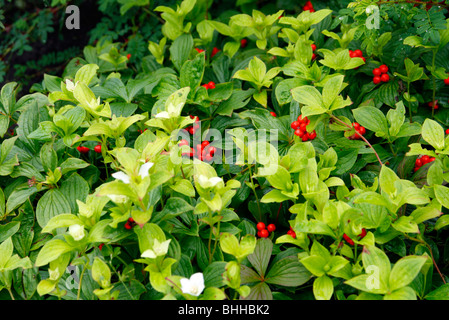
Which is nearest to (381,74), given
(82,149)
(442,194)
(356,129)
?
(356,129)

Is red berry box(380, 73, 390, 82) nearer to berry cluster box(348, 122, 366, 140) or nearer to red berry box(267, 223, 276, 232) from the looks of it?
berry cluster box(348, 122, 366, 140)

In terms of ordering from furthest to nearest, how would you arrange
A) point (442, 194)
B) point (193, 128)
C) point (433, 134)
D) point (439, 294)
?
point (193, 128)
point (433, 134)
point (442, 194)
point (439, 294)

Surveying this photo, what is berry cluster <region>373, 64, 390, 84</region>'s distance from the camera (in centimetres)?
204

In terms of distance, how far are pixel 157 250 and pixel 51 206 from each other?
0.64 meters

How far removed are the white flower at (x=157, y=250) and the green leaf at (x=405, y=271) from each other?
2.31ft

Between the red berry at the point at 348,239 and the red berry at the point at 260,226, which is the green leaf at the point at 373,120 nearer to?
the red berry at the point at 348,239

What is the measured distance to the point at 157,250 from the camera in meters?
1.29

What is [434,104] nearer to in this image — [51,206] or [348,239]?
[348,239]

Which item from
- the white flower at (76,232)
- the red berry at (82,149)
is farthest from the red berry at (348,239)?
the red berry at (82,149)

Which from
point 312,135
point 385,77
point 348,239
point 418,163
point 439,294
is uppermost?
point 385,77

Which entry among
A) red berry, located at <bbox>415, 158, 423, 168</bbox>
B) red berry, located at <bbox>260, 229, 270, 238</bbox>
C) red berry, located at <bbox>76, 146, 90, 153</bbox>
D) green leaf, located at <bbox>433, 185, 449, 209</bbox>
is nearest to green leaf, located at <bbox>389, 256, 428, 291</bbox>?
green leaf, located at <bbox>433, 185, 449, 209</bbox>

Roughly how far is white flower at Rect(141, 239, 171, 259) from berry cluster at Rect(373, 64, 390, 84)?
139cm

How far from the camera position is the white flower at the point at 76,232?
1330 millimetres

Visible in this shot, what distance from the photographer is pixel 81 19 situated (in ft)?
11.2
